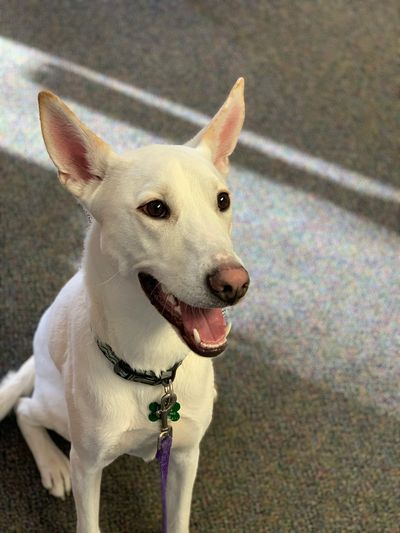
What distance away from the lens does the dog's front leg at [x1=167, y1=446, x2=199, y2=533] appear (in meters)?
1.38

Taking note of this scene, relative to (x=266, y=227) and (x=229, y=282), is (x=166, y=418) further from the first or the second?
(x=266, y=227)

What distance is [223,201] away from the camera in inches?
44.9

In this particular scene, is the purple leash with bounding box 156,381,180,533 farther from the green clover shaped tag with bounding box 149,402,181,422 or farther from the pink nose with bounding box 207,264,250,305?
the pink nose with bounding box 207,264,250,305

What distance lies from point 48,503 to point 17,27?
2.07m

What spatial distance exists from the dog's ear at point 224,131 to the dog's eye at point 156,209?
195 millimetres

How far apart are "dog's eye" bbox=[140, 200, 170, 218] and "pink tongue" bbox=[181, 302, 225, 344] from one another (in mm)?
148

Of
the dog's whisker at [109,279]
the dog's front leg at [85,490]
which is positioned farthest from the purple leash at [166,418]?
the dog's whisker at [109,279]

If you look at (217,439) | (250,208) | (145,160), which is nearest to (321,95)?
(250,208)

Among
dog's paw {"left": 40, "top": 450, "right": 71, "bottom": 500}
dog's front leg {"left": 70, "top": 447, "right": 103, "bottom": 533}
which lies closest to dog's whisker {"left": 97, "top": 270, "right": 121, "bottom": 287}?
dog's front leg {"left": 70, "top": 447, "right": 103, "bottom": 533}

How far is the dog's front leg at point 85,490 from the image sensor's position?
132 centimetres

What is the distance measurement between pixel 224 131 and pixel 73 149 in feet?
0.97

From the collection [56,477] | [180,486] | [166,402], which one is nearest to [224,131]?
[166,402]

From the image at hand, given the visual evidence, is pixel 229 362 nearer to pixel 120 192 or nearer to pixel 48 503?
pixel 48 503

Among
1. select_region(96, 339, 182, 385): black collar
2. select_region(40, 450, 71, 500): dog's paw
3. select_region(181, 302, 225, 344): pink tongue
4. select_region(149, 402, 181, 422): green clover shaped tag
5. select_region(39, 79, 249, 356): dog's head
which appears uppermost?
select_region(39, 79, 249, 356): dog's head
